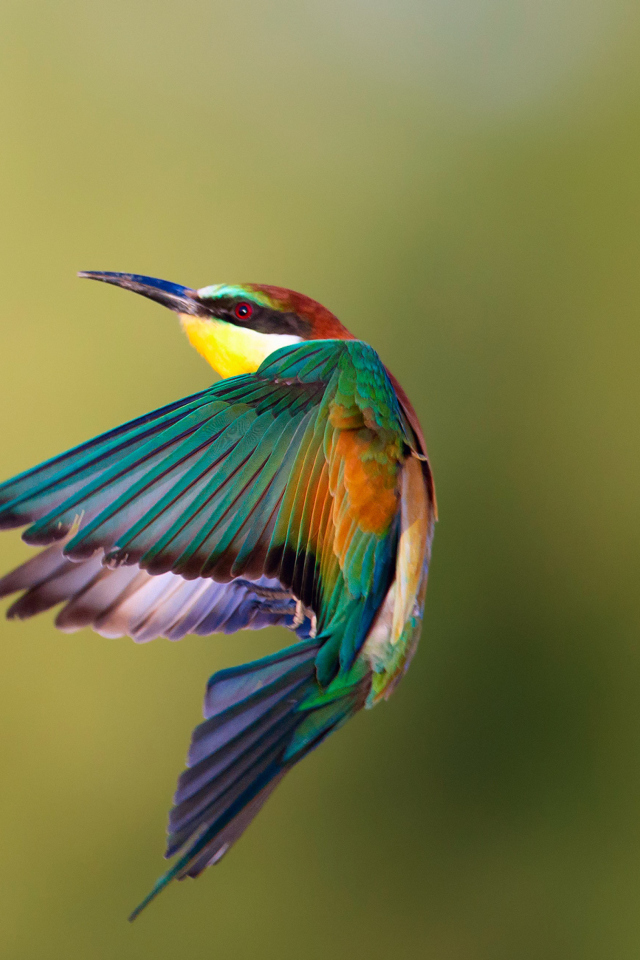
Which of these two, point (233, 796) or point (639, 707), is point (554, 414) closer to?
point (639, 707)

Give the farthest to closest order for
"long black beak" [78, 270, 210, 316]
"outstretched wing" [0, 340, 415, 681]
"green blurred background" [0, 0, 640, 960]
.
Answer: "green blurred background" [0, 0, 640, 960] < "long black beak" [78, 270, 210, 316] < "outstretched wing" [0, 340, 415, 681]

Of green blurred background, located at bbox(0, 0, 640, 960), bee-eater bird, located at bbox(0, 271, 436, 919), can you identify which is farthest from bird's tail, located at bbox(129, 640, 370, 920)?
green blurred background, located at bbox(0, 0, 640, 960)

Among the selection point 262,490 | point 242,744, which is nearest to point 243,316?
point 262,490

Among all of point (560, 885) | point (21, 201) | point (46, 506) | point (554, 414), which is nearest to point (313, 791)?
point (560, 885)

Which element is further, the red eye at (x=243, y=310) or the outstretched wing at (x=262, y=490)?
the red eye at (x=243, y=310)

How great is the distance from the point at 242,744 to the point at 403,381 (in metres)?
0.71

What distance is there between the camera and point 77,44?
102 centimetres

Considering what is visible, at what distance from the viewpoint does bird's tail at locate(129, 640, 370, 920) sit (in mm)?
395

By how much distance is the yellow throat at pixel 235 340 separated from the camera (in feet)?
1.89

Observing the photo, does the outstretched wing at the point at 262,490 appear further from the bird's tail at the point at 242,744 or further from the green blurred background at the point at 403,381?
the green blurred background at the point at 403,381

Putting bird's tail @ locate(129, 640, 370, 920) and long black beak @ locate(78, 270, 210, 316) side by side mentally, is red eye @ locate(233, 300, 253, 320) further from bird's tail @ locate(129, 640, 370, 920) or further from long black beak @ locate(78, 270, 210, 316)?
bird's tail @ locate(129, 640, 370, 920)

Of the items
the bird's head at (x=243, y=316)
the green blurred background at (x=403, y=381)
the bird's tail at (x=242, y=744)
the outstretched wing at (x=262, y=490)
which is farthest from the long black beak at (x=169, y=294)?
the green blurred background at (x=403, y=381)

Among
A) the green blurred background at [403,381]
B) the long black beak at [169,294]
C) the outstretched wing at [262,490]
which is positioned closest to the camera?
the outstretched wing at [262,490]

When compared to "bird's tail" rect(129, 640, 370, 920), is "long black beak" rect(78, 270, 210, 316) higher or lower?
higher
